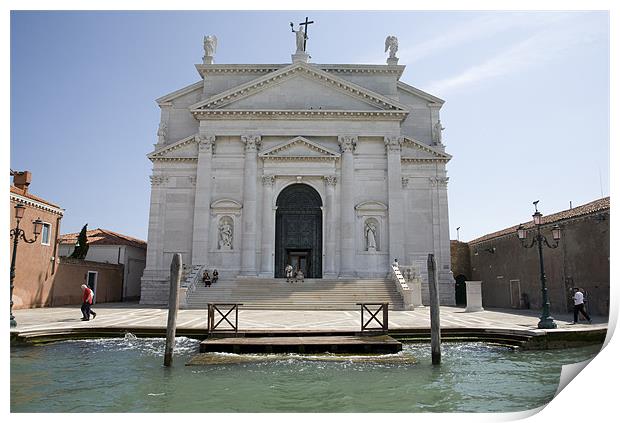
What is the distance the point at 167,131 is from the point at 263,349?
21.1m

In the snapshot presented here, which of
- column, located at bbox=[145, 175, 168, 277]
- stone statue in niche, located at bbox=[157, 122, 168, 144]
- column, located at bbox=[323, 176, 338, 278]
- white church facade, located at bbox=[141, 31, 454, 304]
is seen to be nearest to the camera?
column, located at bbox=[323, 176, 338, 278]

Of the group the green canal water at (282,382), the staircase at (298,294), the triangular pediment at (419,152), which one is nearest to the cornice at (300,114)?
the triangular pediment at (419,152)

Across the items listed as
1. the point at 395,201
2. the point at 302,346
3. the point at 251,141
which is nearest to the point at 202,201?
the point at 251,141

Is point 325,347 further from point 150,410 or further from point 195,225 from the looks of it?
point 195,225

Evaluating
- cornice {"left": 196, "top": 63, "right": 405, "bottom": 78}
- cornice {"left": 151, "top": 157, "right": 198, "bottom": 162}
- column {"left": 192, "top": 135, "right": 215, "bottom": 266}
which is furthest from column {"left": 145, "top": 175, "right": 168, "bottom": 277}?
cornice {"left": 196, "top": 63, "right": 405, "bottom": 78}

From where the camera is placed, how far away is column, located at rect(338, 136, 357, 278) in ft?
86.3

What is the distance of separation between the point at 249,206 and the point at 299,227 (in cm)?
307

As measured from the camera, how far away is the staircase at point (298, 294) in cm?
2137

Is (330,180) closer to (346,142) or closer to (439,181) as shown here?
(346,142)

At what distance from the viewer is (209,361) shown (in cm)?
1039

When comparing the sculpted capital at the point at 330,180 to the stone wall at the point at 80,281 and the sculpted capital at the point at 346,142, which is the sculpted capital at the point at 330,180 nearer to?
the sculpted capital at the point at 346,142

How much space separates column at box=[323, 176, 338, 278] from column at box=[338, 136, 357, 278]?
412 mm

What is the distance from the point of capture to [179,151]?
92.5 feet

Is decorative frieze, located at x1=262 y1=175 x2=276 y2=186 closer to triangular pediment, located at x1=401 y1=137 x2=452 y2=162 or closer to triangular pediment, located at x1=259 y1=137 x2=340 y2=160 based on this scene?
triangular pediment, located at x1=259 y1=137 x2=340 y2=160
